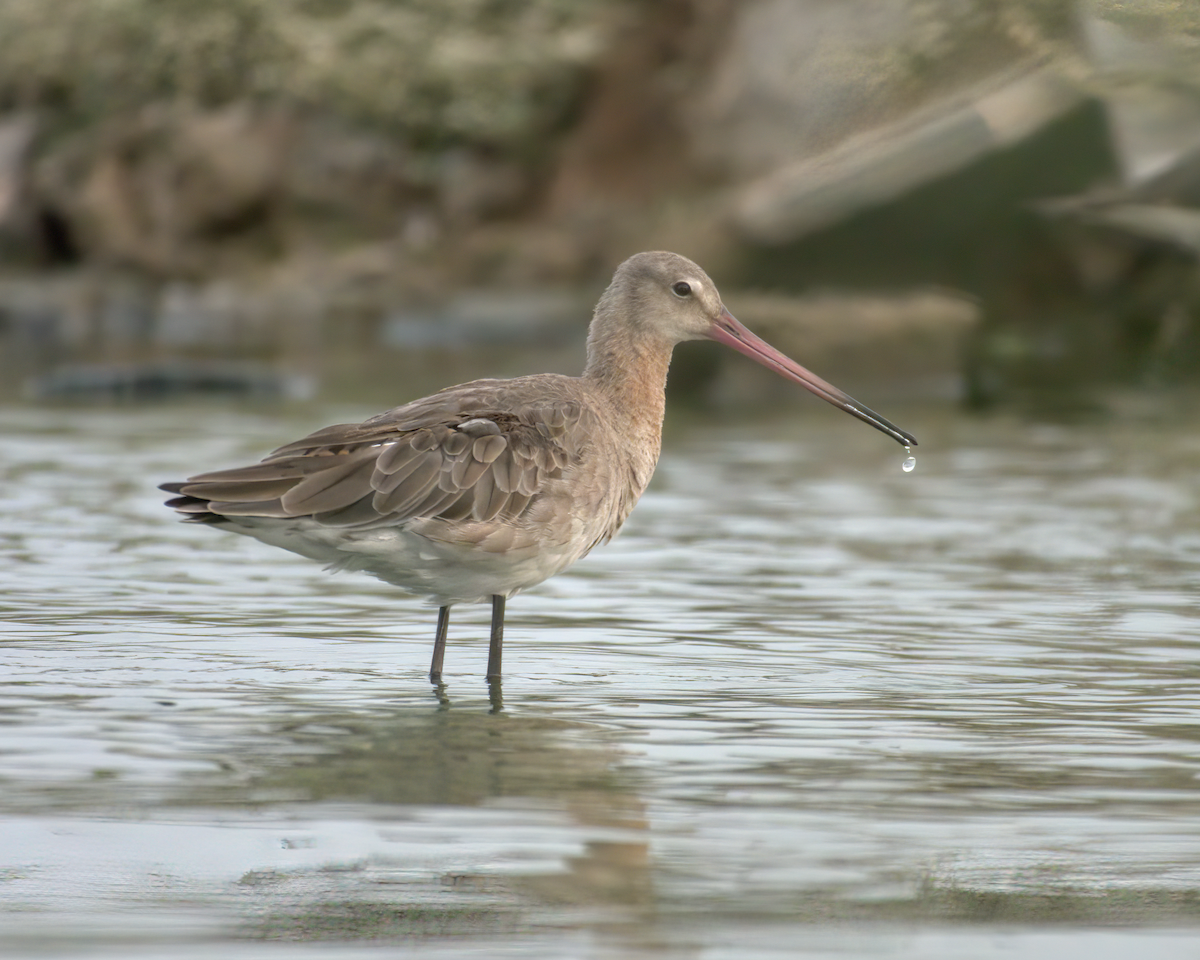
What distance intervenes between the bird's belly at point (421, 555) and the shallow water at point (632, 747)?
37 cm

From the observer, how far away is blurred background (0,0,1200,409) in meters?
15.9

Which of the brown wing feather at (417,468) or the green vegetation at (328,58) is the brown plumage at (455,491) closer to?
the brown wing feather at (417,468)

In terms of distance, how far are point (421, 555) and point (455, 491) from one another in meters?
0.25

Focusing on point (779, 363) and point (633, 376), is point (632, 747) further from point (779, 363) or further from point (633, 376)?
point (779, 363)

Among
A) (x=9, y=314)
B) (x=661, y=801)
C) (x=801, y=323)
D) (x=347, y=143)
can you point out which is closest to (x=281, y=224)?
(x=347, y=143)

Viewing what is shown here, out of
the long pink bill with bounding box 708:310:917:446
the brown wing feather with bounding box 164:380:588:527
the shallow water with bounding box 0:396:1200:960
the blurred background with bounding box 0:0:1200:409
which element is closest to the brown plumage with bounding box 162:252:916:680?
the brown wing feather with bounding box 164:380:588:527

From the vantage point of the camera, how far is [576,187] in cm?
2811

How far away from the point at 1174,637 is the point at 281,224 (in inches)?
932

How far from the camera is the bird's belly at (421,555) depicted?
257 inches

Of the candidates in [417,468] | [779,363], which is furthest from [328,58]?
[417,468]

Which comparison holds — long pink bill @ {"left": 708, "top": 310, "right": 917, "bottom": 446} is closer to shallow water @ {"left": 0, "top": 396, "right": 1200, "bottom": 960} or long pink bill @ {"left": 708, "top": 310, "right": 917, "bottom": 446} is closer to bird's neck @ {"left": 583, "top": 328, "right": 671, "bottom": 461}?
bird's neck @ {"left": 583, "top": 328, "right": 671, "bottom": 461}

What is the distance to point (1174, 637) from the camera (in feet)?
25.4

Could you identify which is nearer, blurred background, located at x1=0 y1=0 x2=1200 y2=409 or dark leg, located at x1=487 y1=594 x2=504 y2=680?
dark leg, located at x1=487 y1=594 x2=504 y2=680

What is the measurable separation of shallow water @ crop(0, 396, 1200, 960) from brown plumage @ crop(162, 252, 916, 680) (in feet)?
1.49
